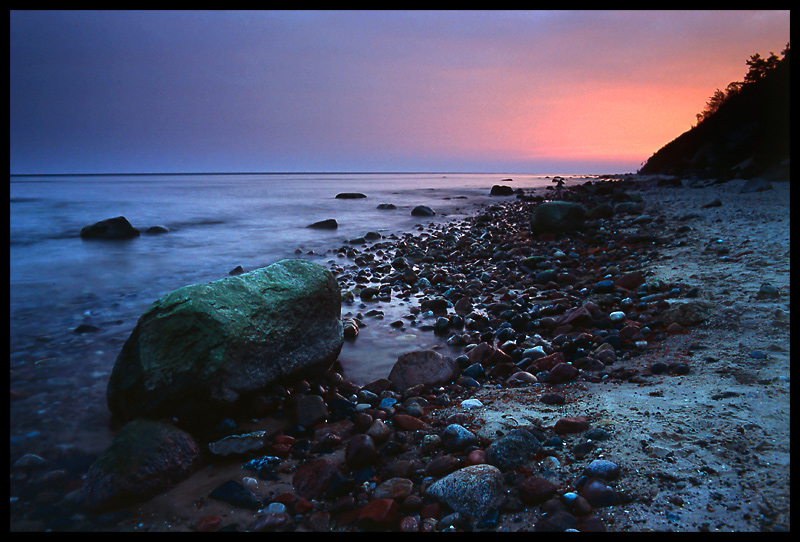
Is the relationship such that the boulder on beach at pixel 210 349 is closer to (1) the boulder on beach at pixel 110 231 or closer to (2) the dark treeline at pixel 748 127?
(1) the boulder on beach at pixel 110 231

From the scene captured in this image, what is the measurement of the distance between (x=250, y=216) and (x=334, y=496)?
18.9m

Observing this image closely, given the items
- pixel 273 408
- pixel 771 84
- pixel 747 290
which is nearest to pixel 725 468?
pixel 273 408

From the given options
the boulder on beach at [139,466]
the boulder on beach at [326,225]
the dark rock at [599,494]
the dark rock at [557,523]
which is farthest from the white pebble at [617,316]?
the boulder on beach at [326,225]

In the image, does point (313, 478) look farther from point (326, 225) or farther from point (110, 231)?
point (326, 225)

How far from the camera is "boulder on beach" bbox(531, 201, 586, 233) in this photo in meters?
9.55

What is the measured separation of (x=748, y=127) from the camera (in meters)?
21.9

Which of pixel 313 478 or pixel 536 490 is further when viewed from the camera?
pixel 313 478

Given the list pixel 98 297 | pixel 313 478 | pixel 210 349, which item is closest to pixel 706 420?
pixel 313 478

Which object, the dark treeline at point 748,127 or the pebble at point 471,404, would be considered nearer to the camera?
the pebble at point 471,404

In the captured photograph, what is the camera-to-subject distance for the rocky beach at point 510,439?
185 cm

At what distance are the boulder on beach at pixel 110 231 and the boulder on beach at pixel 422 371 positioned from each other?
12.2m

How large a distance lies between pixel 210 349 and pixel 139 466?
832 millimetres

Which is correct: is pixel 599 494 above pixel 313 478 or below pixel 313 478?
above

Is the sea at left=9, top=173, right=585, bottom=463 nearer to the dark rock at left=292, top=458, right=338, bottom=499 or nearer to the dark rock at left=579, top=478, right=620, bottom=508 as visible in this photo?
the dark rock at left=292, top=458, right=338, bottom=499
